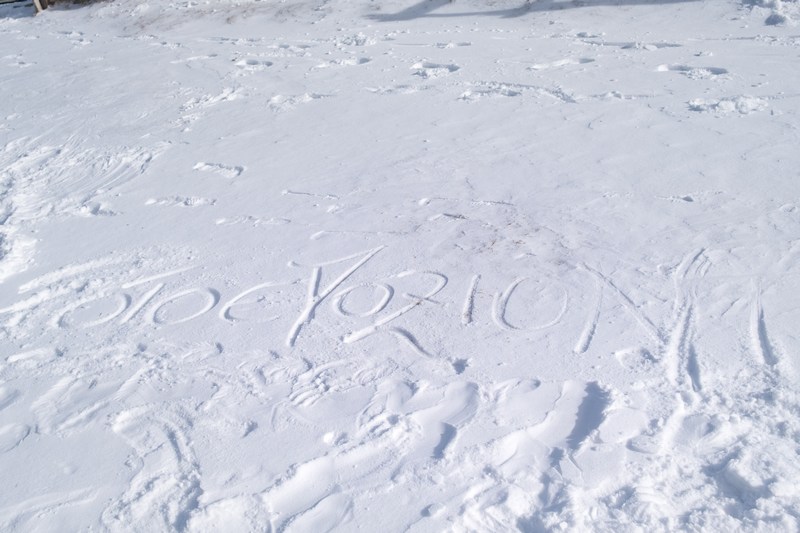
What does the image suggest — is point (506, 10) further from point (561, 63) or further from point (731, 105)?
point (731, 105)

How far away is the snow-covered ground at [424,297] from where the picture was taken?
2855 mm

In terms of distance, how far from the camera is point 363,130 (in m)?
6.63

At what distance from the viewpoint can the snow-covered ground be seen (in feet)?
9.37

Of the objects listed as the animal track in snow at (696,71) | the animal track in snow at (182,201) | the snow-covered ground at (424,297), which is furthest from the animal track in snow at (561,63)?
the animal track in snow at (182,201)

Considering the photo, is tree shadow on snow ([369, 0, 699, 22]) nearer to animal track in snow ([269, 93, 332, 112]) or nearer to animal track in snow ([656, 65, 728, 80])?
animal track in snow ([656, 65, 728, 80])

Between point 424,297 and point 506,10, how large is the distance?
6965 mm

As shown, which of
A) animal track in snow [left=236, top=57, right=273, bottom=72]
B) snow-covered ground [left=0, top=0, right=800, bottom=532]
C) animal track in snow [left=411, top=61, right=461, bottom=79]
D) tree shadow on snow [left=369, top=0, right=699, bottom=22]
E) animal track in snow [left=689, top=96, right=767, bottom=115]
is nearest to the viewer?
snow-covered ground [left=0, top=0, right=800, bottom=532]

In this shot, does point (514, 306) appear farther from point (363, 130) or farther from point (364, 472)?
point (363, 130)

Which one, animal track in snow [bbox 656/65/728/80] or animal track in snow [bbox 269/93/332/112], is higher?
animal track in snow [bbox 269/93/332/112]

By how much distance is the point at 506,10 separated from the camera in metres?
9.81

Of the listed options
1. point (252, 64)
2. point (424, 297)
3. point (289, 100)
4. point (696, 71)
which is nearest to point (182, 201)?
point (289, 100)

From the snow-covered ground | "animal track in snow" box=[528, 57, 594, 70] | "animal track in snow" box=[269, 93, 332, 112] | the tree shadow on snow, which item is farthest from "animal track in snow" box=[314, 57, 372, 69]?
"animal track in snow" box=[528, 57, 594, 70]

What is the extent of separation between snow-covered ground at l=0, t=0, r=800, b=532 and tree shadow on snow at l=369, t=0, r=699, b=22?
4.32 feet

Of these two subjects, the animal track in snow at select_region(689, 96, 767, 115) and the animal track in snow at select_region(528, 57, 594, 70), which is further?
the animal track in snow at select_region(528, 57, 594, 70)
